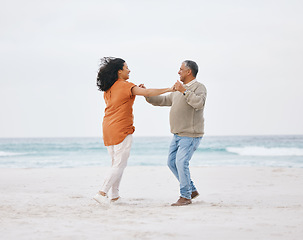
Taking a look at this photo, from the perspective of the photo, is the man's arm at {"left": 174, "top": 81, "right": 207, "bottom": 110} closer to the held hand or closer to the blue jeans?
the held hand

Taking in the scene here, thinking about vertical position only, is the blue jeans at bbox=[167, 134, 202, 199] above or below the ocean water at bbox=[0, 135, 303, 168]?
above

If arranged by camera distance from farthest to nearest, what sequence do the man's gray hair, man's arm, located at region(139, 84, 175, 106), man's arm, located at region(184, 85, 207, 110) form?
man's arm, located at region(139, 84, 175, 106) → the man's gray hair → man's arm, located at region(184, 85, 207, 110)

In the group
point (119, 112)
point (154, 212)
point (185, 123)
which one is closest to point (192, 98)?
point (185, 123)

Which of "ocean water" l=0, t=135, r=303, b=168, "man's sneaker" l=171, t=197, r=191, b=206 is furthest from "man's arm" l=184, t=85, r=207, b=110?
"ocean water" l=0, t=135, r=303, b=168

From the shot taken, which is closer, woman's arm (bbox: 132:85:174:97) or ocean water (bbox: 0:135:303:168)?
woman's arm (bbox: 132:85:174:97)

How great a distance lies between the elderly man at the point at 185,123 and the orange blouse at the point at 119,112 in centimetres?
55

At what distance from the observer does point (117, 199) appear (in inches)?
200

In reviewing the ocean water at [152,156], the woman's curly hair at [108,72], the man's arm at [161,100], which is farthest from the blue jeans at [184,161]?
the ocean water at [152,156]

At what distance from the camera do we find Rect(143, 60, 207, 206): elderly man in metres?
4.69

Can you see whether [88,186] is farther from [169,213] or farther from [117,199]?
[169,213]

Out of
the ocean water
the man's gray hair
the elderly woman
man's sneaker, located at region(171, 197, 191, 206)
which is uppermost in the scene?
the man's gray hair

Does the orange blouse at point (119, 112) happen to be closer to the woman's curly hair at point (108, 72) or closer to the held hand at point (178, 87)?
the woman's curly hair at point (108, 72)

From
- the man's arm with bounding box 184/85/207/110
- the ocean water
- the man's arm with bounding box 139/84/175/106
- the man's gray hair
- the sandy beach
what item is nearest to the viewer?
the sandy beach

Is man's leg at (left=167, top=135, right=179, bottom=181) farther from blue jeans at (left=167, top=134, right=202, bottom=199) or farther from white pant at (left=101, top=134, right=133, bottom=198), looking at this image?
white pant at (left=101, top=134, right=133, bottom=198)
